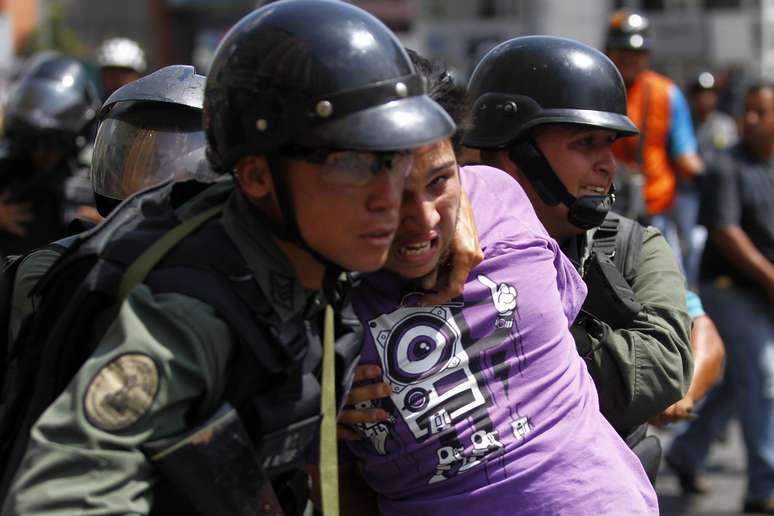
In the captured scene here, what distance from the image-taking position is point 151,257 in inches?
82.3

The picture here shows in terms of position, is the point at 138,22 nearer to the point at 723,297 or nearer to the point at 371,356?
the point at 723,297

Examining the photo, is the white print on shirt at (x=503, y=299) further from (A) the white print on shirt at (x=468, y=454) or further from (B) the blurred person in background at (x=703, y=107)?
(B) the blurred person in background at (x=703, y=107)

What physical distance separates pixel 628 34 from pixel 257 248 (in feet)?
19.1

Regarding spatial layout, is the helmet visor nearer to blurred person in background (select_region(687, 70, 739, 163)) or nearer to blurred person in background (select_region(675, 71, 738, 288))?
blurred person in background (select_region(675, 71, 738, 288))

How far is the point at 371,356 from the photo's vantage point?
8.23ft

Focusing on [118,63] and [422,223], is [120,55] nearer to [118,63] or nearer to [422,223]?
[118,63]

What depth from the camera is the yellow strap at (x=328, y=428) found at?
223cm

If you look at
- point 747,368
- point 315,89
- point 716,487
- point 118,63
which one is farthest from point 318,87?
point 118,63

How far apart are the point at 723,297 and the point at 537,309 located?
182 inches

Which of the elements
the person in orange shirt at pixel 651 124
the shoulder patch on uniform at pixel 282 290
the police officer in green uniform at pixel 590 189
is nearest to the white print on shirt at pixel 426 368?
the shoulder patch on uniform at pixel 282 290

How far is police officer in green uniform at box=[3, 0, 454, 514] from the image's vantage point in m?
1.94

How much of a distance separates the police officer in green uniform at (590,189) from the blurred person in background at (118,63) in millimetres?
5640

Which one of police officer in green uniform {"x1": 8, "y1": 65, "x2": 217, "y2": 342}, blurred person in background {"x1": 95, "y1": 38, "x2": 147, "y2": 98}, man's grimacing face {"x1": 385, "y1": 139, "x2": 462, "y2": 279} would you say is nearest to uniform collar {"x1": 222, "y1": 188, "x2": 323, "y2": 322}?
man's grimacing face {"x1": 385, "y1": 139, "x2": 462, "y2": 279}

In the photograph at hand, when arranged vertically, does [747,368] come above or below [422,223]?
below
